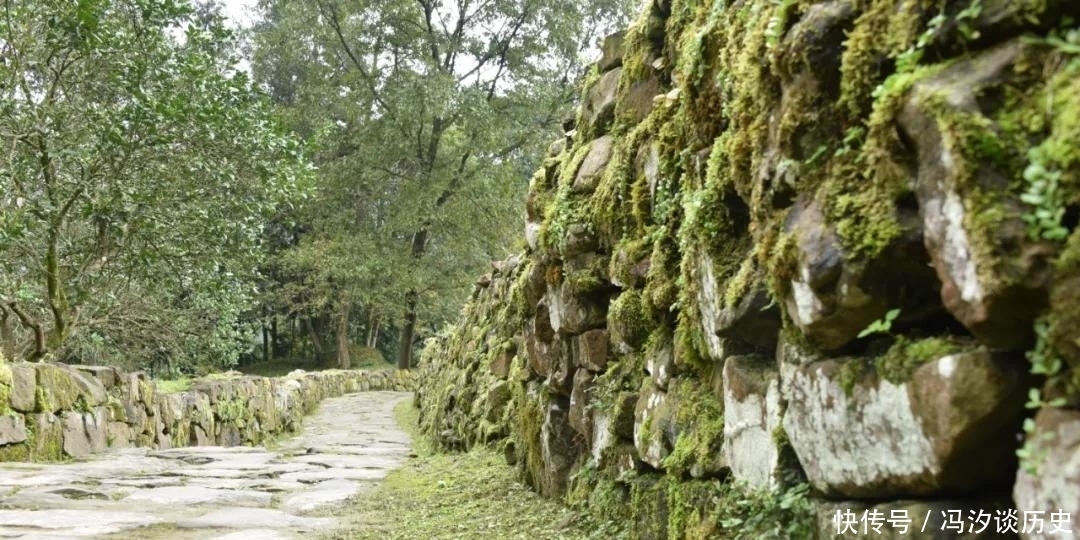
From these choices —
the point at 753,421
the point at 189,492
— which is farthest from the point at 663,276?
the point at 189,492

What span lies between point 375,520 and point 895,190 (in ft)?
14.3

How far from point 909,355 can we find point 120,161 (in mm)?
9232

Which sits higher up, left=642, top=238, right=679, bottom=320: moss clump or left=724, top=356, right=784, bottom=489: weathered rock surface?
left=642, top=238, right=679, bottom=320: moss clump

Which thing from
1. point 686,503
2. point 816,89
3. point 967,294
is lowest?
point 686,503

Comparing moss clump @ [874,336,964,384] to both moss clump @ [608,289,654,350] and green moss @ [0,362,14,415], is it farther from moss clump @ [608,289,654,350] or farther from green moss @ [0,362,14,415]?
green moss @ [0,362,14,415]

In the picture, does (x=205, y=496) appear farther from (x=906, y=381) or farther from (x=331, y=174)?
(x=331, y=174)

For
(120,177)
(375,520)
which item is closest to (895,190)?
(375,520)

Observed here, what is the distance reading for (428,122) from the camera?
933 inches

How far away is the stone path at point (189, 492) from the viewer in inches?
192

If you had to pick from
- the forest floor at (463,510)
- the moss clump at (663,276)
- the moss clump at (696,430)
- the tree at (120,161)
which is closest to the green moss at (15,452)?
the tree at (120,161)

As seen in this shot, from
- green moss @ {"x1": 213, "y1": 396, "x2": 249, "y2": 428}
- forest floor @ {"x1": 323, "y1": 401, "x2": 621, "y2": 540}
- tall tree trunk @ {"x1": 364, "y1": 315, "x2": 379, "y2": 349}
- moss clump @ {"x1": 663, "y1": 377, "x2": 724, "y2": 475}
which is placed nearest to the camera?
moss clump @ {"x1": 663, "y1": 377, "x2": 724, "y2": 475}

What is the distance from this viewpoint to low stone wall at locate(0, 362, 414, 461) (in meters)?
7.77

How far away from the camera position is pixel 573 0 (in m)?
23.5

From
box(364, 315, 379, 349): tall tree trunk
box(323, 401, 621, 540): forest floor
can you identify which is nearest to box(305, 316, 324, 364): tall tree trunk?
box(364, 315, 379, 349): tall tree trunk
